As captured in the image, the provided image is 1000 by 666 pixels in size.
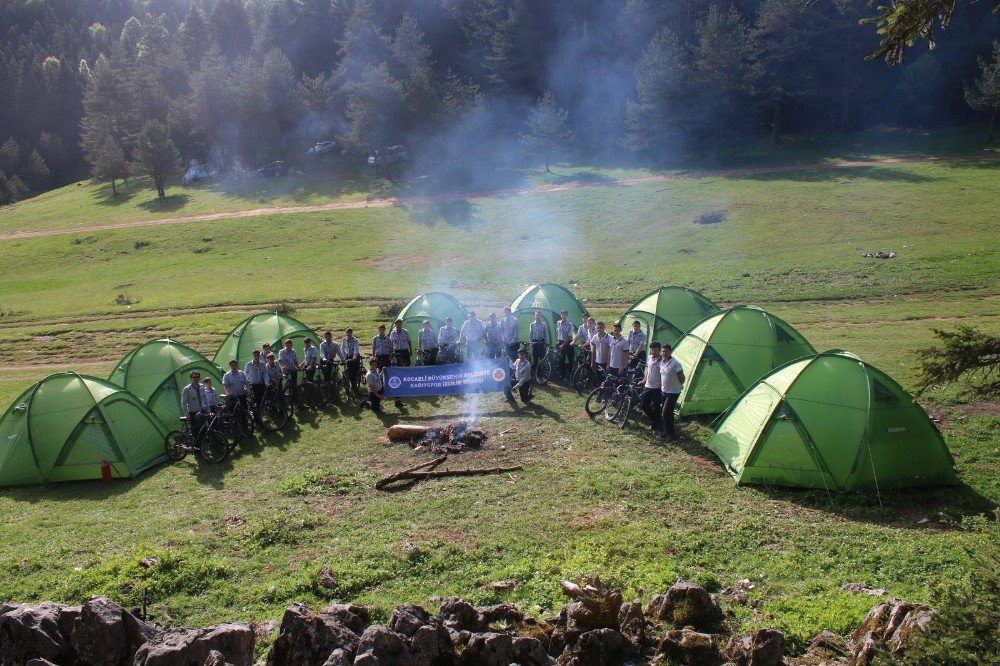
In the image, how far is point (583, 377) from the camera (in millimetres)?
19938

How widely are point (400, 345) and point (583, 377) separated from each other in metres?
5.11

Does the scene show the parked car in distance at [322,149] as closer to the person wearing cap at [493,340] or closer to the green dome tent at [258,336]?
the green dome tent at [258,336]

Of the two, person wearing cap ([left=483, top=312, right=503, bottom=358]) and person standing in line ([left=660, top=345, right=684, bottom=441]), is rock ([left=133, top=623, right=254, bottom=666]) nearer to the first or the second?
person standing in line ([left=660, top=345, right=684, bottom=441])

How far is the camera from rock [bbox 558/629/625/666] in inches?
305

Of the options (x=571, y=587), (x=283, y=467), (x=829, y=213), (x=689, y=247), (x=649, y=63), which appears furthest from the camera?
(x=649, y=63)

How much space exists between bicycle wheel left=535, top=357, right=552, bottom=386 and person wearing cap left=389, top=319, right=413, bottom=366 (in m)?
3.59

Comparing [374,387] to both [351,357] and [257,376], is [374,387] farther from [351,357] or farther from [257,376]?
[257,376]

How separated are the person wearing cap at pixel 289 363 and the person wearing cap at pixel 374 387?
1955 millimetres

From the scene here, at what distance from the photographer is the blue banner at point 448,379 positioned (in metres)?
19.3

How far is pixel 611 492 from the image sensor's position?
12906 millimetres

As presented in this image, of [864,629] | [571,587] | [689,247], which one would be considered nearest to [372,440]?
[571,587]

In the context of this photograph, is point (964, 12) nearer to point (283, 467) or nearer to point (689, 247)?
point (689, 247)

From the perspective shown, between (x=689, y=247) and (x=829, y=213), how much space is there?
9.45 m

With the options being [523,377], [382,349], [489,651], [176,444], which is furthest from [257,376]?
[489,651]
